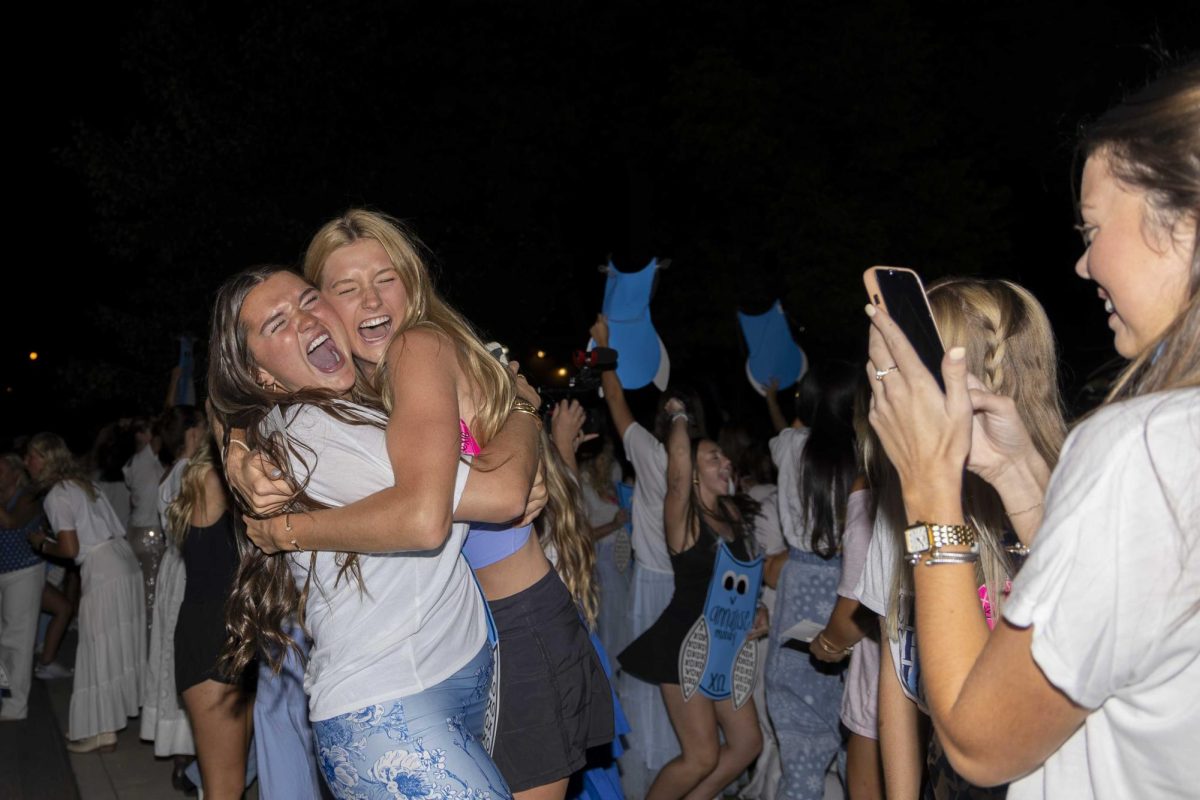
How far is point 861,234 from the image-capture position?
20.3m

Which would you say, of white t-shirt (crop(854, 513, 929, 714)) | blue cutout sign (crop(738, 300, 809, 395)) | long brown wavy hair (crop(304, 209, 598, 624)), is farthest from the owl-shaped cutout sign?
blue cutout sign (crop(738, 300, 809, 395))

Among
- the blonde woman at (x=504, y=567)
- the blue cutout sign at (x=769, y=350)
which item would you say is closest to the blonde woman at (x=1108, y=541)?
the blonde woman at (x=504, y=567)

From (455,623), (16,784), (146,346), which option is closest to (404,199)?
(146,346)

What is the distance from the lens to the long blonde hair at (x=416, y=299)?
2.99 metres

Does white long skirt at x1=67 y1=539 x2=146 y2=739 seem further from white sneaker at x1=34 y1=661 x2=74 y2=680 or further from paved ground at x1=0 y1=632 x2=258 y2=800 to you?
white sneaker at x1=34 y1=661 x2=74 y2=680

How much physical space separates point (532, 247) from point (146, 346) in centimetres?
673

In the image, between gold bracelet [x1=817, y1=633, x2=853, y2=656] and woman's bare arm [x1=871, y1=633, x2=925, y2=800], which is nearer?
woman's bare arm [x1=871, y1=633, x2=925, y2=800]

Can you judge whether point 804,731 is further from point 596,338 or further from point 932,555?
point 932,555

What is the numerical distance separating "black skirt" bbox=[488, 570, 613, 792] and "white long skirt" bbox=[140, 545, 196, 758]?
442cm

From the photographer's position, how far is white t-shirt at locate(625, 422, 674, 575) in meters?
6.51

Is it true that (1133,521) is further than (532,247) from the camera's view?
No

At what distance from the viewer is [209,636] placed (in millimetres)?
4934

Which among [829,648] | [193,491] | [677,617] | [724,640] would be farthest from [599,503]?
[829,648]

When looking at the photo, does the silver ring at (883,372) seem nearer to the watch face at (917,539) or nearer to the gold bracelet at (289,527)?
the watch face at (917,539)
